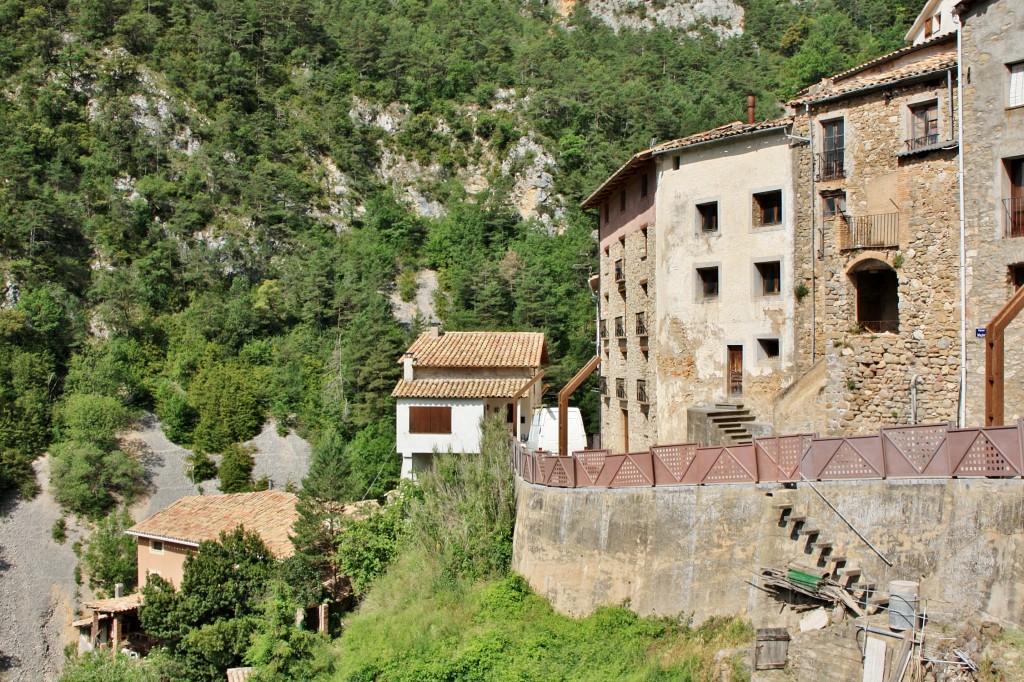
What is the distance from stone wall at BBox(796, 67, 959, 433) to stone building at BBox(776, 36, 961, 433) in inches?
1.0

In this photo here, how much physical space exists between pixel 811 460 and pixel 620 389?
15.5 meters

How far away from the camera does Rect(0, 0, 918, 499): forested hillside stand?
48500 millimetres

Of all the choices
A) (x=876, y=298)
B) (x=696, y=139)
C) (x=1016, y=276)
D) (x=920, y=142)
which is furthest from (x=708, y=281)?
(x=1016, y=276)

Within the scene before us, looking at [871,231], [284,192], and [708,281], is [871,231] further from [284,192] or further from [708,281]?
[284,192]

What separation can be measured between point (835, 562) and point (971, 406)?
6.55 meters

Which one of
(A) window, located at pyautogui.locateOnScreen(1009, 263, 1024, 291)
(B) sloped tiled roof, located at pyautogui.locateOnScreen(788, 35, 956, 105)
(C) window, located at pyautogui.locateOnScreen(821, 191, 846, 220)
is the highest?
(B) sloped tiled roof, located at pyautogui.locateOnScreen(788, 35, 956, 105)

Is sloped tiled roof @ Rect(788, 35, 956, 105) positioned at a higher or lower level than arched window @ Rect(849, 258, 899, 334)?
higher

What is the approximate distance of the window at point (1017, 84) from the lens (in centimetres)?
1989

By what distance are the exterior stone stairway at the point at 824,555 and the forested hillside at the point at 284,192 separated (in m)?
18.7

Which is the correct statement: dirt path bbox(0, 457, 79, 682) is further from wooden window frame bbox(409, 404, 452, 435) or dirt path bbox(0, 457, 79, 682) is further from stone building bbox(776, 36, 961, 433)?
stone building bbox(776, 36, 961, 433)

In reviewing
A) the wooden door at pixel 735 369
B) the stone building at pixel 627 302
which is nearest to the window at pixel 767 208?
the wooden door at pixel 735 369

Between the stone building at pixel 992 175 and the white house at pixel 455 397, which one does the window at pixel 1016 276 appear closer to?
the stone building at pixel 992 175

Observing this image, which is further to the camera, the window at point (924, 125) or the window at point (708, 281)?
the window at point (708, 281)

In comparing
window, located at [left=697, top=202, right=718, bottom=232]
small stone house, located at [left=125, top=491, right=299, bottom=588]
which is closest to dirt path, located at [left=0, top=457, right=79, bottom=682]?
small stone house, located at [left=125, top=491, right=299, bottom=588]
